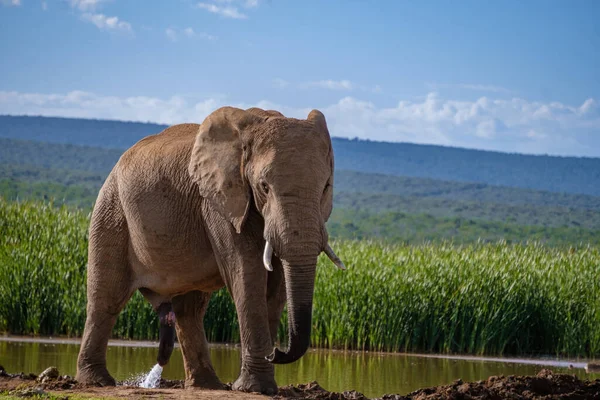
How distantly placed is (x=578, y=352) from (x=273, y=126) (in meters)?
10.5

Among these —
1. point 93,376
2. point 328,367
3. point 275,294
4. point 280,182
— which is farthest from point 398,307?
point 280,182

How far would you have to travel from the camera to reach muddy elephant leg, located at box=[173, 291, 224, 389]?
1039 cm

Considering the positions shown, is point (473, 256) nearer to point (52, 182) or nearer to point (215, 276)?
point (215, 276)

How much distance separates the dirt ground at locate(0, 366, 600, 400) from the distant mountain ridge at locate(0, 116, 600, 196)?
13568cm

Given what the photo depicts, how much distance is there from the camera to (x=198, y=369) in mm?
10422

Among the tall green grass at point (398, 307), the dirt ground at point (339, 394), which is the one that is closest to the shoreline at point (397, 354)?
the tall green grass at point (398, 307)

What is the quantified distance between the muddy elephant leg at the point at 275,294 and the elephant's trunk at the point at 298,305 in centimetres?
72

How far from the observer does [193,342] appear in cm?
1048

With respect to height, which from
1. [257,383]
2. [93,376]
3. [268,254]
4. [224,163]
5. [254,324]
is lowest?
[93,376]

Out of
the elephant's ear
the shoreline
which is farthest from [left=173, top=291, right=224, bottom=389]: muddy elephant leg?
the shoreline

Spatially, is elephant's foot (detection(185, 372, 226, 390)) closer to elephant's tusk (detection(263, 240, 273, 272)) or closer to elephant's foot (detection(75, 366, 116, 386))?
elephant's foot (detection(75, 366, 116, 386))

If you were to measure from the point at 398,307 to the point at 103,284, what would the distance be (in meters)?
8.36

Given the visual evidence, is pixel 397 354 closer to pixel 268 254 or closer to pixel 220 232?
pixel 220 232

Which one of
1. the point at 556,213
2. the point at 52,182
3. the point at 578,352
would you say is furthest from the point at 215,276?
the point at 556,213
